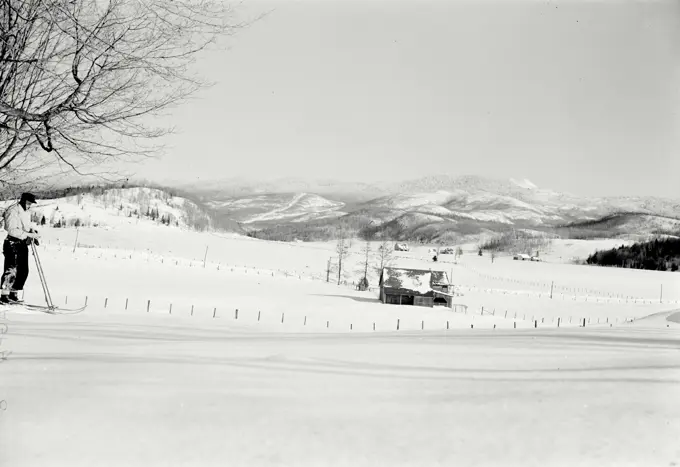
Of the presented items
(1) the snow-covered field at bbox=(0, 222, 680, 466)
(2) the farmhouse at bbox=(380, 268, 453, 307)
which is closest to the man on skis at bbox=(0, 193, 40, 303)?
(1) the snow-covered field at bbox=(0, 222, 680, 466)

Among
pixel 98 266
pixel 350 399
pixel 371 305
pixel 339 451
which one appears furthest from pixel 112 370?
pixel 98 266

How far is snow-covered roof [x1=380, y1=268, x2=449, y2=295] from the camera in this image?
1879 inches

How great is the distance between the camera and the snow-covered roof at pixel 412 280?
157ft

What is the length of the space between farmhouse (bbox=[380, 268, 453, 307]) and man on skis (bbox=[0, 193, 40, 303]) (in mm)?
38202

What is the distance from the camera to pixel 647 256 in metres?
150

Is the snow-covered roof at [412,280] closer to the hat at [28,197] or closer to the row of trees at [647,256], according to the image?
the hat at [28,197]

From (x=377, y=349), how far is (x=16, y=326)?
20.8ft

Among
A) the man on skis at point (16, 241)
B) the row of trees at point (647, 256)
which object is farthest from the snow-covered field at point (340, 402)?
the row of trees at point (647, 256)

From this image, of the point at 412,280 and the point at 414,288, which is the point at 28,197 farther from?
the point at 412,280

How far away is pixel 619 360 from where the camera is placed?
473 cm

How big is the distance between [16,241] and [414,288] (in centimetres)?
4043

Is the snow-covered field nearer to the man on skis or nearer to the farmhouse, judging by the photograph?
the man on skis

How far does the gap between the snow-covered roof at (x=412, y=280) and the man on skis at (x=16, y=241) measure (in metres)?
38.2

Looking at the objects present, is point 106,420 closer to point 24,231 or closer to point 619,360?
point 619,360
